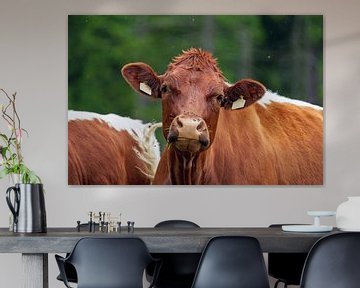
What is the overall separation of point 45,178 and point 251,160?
1625 mm

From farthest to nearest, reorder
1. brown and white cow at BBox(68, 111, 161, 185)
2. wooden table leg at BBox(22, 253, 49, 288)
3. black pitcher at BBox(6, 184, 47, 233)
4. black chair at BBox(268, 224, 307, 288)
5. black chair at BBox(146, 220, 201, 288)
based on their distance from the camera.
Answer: brown and white cow at BBox(68, 111, 161, 185), black chair at BBox(268, 224, 307, 288), black chair at BBox(146, 220, 201, 288), black pitcher at BBox(6, 184, 47, 233), wooden table leg at BBox(22, 253, 49, 288)

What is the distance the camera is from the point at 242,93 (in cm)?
603

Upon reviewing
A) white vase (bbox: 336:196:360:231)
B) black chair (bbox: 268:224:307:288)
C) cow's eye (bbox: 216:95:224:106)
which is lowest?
black chair (bbox: 268:224:307:288)

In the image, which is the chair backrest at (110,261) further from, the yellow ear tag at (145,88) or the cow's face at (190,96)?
the yellow ear tag at (145,88)

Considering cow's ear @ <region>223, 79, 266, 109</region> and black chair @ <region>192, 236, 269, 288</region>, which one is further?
cow's ear @ <region>223, 79, 266, 109</region>

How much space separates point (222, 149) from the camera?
6.01m

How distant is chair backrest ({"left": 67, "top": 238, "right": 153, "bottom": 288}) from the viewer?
374cm

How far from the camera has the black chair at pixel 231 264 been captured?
3786mm

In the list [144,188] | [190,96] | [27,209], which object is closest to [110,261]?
[27,209]

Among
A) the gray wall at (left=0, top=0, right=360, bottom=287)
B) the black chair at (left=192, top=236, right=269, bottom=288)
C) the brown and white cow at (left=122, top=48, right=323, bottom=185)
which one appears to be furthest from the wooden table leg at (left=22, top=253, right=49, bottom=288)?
the brown and white cow at (left=122, top=48, right=323, bottom=185)

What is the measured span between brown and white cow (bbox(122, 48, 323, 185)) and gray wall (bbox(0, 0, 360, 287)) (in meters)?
0.11

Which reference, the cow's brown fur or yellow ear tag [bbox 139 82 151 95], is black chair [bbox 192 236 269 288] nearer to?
the cow's brown fur

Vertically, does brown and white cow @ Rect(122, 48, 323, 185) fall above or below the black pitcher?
above

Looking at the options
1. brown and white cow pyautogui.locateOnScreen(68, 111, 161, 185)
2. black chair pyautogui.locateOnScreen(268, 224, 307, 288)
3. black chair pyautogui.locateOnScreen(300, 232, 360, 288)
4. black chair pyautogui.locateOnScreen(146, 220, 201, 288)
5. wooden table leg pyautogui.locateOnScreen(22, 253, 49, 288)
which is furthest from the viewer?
brown and white cow pyautogui.locateOnScreen(68, 111, 161, 185)
